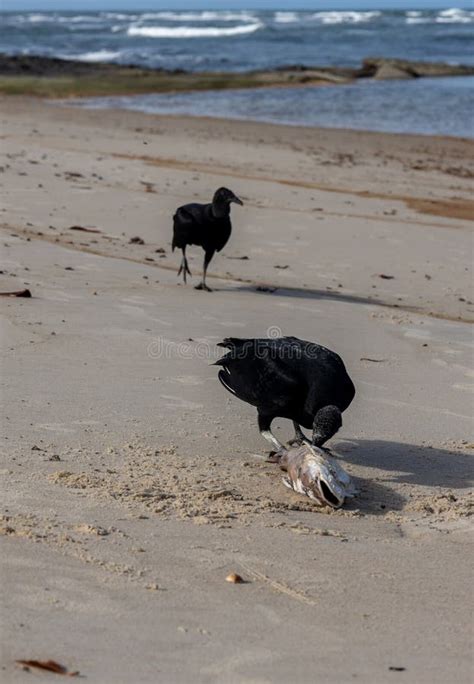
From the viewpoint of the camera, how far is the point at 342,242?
9.83 metres

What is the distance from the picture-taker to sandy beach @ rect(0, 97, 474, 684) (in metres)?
3.05

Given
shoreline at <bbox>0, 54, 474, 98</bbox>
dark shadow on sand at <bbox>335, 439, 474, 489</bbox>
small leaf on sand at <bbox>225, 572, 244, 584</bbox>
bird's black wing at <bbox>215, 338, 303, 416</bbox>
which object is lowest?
dark shadow on sand at <bbox>335, 439, 474, 489</bbox>

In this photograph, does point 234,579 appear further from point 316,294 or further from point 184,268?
point 184,268

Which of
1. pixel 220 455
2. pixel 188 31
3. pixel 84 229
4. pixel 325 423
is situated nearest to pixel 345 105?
pixel 84 229

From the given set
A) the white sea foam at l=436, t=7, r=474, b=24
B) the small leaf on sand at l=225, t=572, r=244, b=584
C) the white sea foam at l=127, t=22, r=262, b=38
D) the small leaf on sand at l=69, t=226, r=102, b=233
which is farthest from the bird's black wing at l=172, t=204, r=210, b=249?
the white sea foam at l=436, t=7, r=474, b=24

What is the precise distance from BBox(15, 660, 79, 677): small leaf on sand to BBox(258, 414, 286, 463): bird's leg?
194 centimetres

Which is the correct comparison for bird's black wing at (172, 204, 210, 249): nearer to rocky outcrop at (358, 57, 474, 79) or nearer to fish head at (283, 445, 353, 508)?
fish head at (283, 445, 353, 508)

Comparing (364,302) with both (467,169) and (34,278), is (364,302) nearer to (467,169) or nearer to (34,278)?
(34,278)

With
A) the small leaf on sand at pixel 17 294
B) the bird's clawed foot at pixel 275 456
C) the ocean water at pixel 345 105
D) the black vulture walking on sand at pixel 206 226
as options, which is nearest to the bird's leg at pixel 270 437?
the bird's clawed foot at pixel 275 456

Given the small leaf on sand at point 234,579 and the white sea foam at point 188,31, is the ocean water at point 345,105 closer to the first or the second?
the small leaf on sand at point 234,579

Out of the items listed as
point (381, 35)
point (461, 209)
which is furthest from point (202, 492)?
point (381, 35)

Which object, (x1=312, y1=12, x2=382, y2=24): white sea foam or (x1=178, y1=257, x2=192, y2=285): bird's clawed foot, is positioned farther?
(x1=312, y1=12, x2=382, y2=24): white sea foam

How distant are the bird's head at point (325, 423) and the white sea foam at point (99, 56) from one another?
130 ft

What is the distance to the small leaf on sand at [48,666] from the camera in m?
2.78
